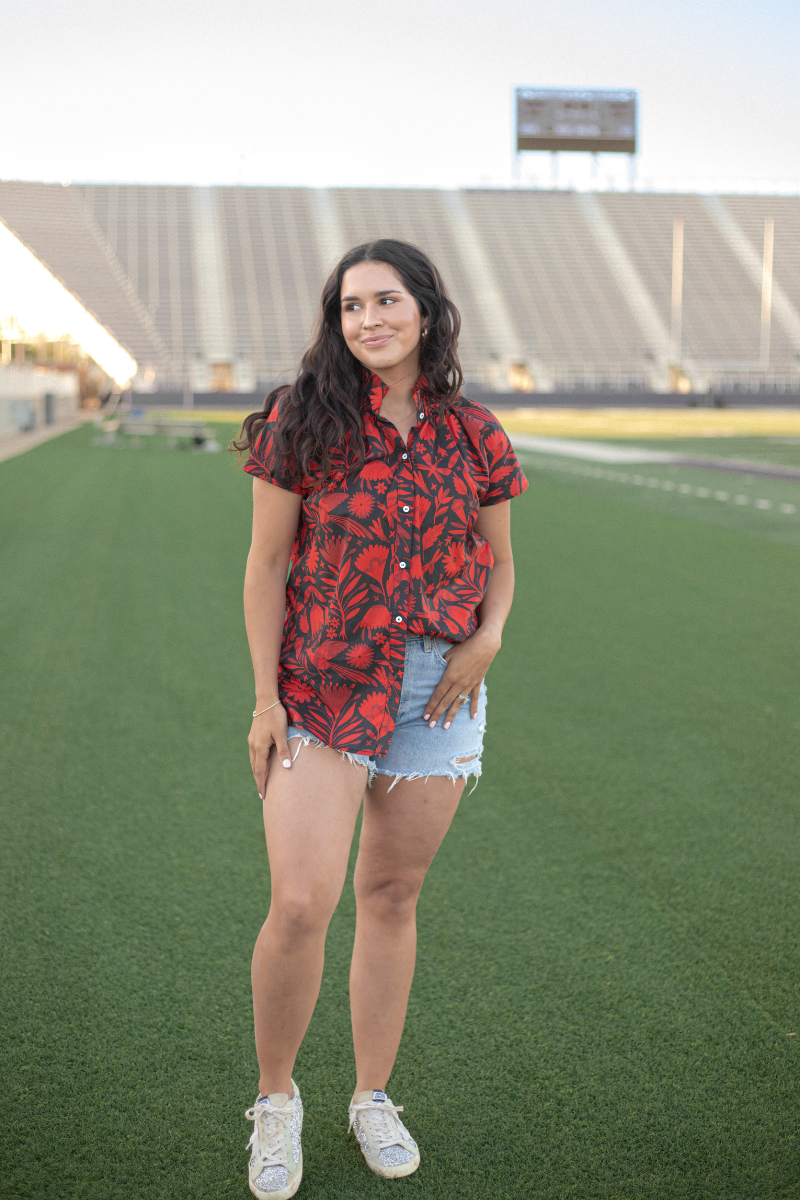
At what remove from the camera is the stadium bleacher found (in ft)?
210

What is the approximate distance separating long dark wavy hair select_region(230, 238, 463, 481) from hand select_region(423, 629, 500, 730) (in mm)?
422

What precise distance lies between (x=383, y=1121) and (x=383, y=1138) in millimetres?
33

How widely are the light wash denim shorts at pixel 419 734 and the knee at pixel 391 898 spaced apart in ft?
0.74

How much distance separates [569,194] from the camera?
82.9 metres

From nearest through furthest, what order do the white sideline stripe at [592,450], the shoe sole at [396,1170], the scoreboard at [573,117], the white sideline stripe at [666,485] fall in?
the shoe sole at [396,1170] → the white sideline stripe at [666,485] → the white sideline stripe at [592,450] → the scoreboard at [573,117]

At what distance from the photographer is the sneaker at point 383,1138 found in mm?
2408

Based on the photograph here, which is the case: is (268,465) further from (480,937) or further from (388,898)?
(480,937)

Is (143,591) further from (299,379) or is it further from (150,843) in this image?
(299,379)

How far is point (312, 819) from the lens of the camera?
220cm

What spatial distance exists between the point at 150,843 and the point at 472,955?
4.23 feet

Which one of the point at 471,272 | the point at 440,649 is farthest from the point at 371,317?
the point at 471,272

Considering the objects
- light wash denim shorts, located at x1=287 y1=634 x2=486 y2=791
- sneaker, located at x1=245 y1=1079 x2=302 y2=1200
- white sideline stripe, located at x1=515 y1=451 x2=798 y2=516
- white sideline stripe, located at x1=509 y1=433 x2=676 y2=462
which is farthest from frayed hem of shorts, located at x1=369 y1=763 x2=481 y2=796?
white sideline stripe, located at x1=509 y1=433 x2=676 y2=462

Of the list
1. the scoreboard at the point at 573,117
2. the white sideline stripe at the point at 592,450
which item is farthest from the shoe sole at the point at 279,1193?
the scoreboard at the point at 573,117

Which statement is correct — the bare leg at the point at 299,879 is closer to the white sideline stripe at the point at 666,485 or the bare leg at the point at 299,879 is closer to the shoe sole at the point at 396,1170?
the shoe sole at the point at 396,1170
